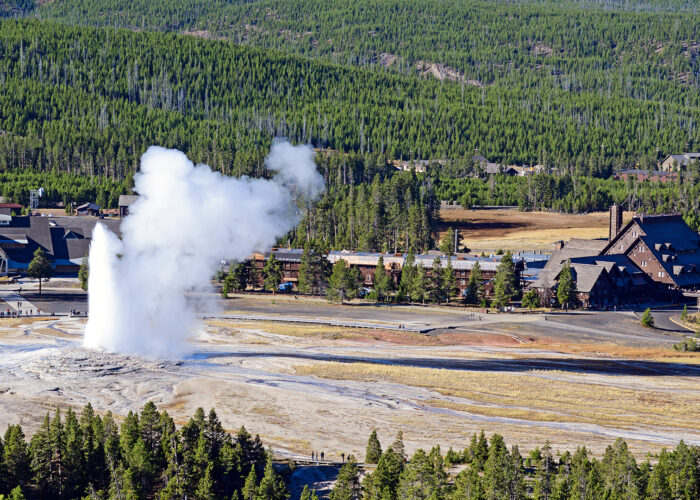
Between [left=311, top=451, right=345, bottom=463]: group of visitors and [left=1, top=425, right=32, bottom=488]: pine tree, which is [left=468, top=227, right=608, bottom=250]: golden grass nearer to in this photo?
[left=311, top=451, right=345, bottom=463]: group of visitors

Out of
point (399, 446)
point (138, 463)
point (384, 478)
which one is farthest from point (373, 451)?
point (138, 463)

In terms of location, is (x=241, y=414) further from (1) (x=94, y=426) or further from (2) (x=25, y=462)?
(2) (x=25, y=462)

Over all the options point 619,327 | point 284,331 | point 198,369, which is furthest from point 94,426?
point 619,327

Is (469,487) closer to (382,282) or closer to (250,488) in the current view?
(250,488)

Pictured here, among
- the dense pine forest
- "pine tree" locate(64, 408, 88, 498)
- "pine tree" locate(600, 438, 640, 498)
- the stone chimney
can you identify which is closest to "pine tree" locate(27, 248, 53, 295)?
the stone chimney

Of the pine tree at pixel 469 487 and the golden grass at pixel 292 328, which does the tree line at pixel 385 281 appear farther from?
the pine tree at pixel 469 487

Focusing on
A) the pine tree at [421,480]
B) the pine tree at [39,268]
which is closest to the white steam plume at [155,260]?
the pine tree at [421,480]

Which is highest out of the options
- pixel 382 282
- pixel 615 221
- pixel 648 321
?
pixel 615 221
